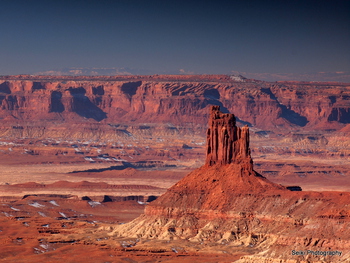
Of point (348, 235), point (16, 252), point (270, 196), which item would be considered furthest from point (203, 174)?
point (348, 235)

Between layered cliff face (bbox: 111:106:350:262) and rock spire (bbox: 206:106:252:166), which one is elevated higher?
rock spire (bbox: 206:106:252:166)

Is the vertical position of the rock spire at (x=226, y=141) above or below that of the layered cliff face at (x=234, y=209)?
above

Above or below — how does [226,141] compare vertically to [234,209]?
above

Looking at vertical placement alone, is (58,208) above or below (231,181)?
below

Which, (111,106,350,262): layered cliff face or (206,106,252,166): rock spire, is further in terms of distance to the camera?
(206,106,252,166): rock spire

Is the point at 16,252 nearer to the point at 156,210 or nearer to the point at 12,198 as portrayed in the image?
the point at 156,210

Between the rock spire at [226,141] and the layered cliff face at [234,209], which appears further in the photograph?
the rock spire at [226,141]

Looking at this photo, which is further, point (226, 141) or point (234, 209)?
point (226, 141)
